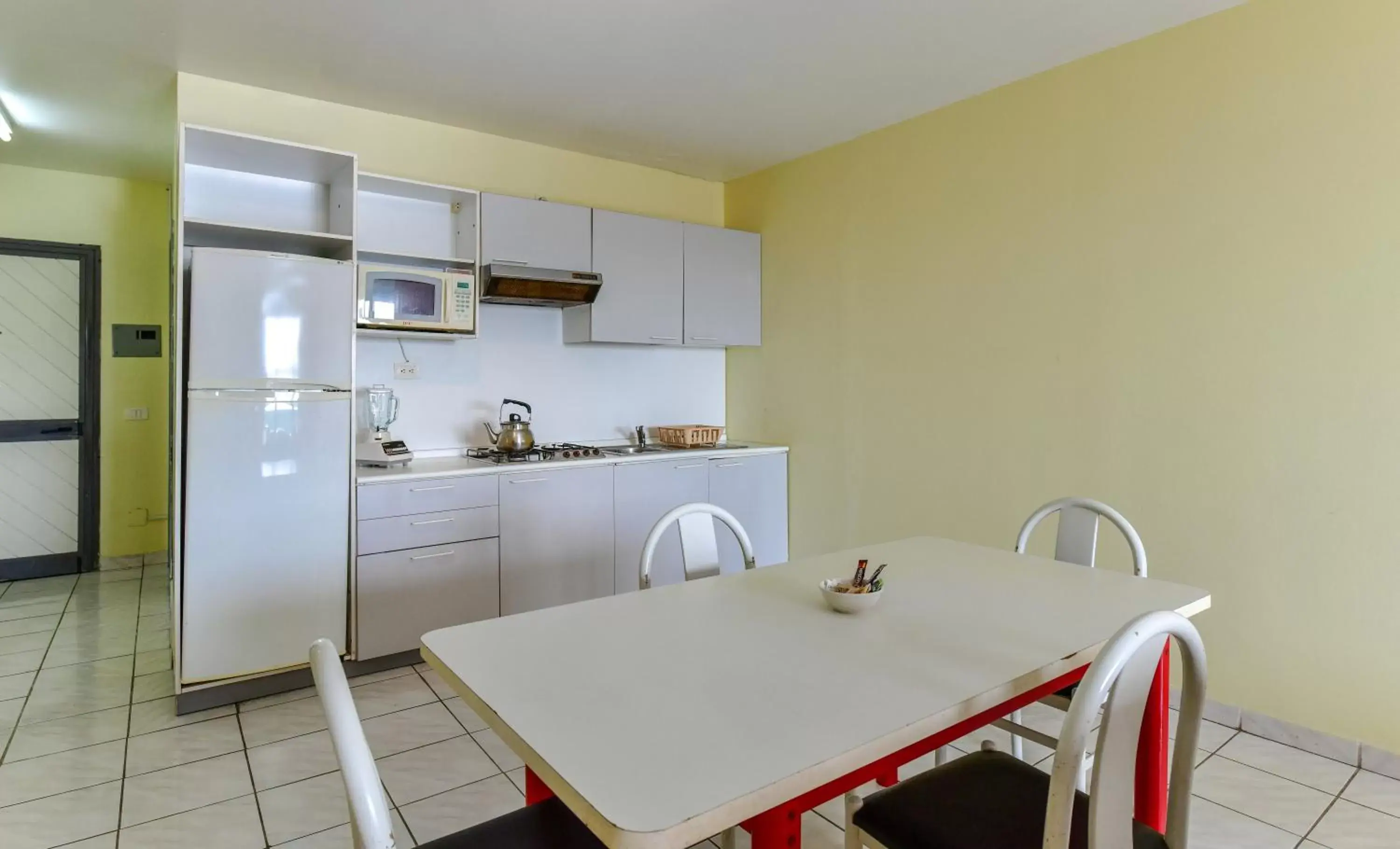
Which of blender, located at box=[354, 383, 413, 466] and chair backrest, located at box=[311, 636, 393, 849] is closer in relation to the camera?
chair backrest, located at box=[311, 636, 393, 849]

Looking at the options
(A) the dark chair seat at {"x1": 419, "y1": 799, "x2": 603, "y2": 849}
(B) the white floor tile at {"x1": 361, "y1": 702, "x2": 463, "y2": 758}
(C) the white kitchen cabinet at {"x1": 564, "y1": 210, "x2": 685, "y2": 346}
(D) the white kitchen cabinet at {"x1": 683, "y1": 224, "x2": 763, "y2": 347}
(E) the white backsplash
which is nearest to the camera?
(A) the dark chair seat at {"x1": 419, "y1": 799, "x2": 603, "y2": 849}

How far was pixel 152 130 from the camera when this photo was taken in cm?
374

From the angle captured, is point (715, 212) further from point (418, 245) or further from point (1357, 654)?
point (1357, 654)

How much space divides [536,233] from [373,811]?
3.13m

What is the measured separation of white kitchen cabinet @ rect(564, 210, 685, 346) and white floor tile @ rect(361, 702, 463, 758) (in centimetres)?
193

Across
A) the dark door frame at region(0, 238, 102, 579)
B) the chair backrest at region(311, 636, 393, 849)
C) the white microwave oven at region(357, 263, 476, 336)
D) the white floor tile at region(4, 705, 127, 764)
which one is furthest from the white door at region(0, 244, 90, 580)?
the chair backrest at region(311, 636, 393, 849)

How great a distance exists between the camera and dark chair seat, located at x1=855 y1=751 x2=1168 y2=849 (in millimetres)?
1237

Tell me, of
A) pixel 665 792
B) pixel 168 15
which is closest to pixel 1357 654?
pixel 665 792

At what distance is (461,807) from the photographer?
7.06 feet

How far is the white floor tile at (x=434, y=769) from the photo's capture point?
223 cm

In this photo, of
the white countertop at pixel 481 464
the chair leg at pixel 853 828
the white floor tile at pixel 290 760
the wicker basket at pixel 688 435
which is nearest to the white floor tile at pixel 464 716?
the white floor tile at pixel 290 760

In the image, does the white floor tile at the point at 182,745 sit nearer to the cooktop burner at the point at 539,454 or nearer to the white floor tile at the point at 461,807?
the white floor tile at the point at 461,807

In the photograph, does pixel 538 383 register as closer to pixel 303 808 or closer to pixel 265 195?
pixel 265 195

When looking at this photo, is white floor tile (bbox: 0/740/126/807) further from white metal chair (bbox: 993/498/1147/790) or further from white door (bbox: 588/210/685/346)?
white metal chair (bbox: 993/498/1147/790)
